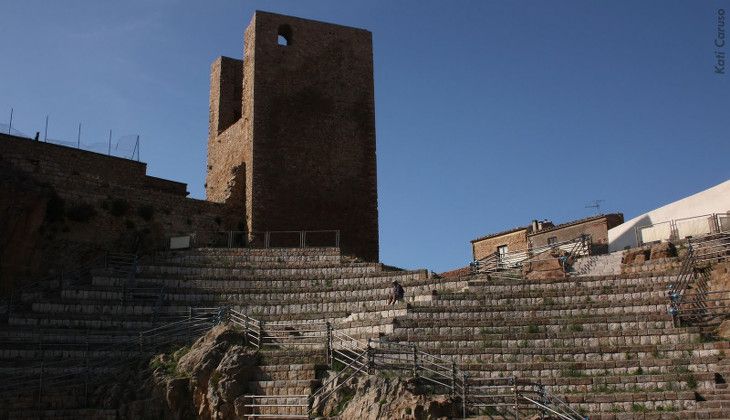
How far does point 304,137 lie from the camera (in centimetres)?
2700

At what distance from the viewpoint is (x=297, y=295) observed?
20125 millimetres

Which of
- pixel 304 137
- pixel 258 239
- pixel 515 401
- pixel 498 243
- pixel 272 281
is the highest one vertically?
pixel 304 137

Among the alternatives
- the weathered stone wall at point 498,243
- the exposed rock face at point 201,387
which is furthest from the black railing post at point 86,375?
the weathered stone wall at point 498,243

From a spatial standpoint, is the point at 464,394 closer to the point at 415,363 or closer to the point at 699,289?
the point at 415,363

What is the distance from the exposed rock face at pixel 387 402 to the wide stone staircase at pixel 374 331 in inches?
21.9

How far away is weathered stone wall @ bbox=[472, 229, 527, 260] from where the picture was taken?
31.8 metres

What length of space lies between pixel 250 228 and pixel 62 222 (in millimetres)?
5620

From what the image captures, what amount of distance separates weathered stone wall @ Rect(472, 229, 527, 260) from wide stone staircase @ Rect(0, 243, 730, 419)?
30.5 feet

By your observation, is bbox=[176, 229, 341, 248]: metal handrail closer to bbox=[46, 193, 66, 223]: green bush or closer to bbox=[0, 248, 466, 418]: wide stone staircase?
bbox=[0, 248, 466, 418]: wide stone staircase

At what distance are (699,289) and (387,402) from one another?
29.4 ft

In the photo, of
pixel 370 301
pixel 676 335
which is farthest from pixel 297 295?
pixel 676 335

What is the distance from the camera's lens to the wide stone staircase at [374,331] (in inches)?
583

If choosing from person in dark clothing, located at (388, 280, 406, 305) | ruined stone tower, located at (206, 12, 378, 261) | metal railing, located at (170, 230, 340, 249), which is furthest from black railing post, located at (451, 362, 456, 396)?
ruined stone tower, located at (206, 12, 378, 261)

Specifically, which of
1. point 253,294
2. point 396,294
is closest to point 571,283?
point 396,294
